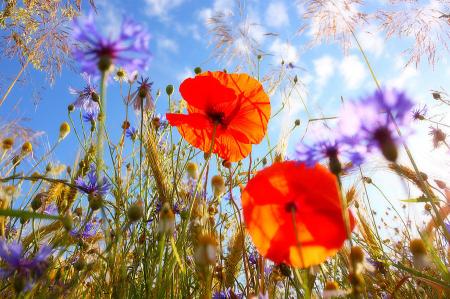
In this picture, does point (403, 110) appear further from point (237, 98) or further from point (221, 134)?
point (221, 134)

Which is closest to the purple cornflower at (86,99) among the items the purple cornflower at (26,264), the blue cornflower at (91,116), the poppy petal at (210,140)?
the blue cornflower at (91,116)

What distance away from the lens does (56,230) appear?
145 centimetres

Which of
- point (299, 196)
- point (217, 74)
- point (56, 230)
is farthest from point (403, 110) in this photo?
point (56, 230)

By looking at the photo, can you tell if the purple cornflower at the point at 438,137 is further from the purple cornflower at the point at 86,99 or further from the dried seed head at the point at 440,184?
the purple cornflower at the point at 86,99

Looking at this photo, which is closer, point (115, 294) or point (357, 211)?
point (115, 294)

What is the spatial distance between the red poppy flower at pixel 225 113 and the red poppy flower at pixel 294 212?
0.62 m

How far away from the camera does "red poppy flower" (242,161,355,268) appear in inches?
30.5

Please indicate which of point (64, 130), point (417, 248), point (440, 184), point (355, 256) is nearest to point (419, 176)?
point (355, 256)

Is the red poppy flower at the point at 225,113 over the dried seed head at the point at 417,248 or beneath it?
over

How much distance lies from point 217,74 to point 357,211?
2.54 ft

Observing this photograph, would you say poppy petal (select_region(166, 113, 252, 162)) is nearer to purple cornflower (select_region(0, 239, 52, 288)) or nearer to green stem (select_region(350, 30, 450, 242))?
green stem (select_region(350, 30, 450, 242))

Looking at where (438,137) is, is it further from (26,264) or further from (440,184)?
(26,264)

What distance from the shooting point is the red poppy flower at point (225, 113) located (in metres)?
1.35

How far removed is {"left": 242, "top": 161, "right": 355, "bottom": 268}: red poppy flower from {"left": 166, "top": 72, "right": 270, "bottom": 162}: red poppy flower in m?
0.62
